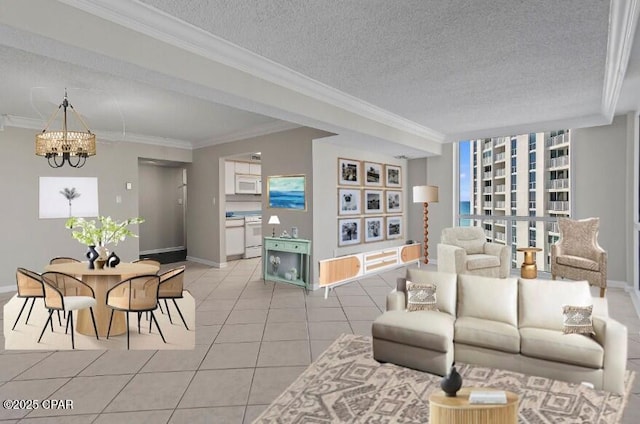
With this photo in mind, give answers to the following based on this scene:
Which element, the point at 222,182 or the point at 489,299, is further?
the point at 222,182

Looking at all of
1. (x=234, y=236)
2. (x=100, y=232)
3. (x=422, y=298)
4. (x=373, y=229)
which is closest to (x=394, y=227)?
(x=373, y=229)

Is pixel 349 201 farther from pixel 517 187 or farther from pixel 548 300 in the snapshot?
pixel 548 300

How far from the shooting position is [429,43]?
311cm

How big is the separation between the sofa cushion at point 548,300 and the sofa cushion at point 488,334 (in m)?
0.19

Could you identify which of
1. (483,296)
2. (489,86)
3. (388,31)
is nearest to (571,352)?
(483,296)

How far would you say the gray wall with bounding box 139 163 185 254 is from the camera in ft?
31.4

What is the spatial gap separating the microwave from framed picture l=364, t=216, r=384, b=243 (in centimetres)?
313

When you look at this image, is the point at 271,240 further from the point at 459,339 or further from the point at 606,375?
the point at 606,375

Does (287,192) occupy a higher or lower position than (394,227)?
higher

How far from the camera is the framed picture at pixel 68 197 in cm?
627

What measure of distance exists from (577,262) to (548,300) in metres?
2.94

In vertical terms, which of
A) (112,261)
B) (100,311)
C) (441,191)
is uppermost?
(441,191)

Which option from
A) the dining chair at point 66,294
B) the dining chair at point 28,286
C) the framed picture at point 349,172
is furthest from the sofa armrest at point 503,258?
the dining chair at point 28,286

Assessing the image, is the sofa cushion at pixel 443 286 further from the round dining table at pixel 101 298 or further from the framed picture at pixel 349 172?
the framed picture at pixel 349 172
